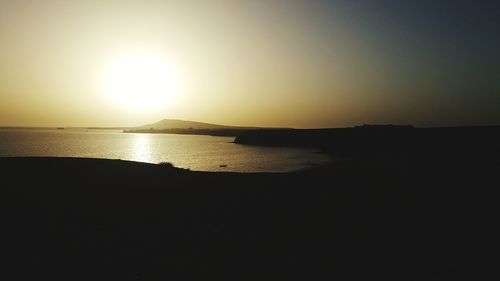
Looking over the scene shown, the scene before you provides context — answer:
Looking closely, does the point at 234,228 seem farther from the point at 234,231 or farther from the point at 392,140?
the point at 392,140

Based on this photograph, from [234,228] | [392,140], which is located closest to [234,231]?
[234,228]

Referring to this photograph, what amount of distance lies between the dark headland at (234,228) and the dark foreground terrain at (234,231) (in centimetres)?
5

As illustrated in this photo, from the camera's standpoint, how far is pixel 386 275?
8820 millimetres

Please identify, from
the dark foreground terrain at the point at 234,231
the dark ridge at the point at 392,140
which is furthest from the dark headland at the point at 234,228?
the dark ridge at the point at 392,140

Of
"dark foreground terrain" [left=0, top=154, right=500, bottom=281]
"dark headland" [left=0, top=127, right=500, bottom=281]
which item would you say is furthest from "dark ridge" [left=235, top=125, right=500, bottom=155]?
"dark foreground terrain" [left=0, top=154, right=500, bottom=281]

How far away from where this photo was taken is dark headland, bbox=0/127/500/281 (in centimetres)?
902

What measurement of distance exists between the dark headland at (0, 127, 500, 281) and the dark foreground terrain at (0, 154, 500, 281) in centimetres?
5

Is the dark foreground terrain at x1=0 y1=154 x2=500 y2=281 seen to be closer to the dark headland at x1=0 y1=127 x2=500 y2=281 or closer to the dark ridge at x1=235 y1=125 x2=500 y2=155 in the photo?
the dark headland at x1=0 y1=127 x2=500 y2=281

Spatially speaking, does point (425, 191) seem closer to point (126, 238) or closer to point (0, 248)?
point (126, 238)

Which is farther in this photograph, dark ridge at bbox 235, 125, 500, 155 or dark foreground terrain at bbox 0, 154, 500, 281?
dark ridge at bbox 235, 125, 500, 155

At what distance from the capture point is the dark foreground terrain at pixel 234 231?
898 centimetres

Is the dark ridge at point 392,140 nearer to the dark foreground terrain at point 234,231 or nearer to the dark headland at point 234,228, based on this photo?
the dark headland at point 234,228

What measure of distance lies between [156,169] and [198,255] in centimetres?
1870

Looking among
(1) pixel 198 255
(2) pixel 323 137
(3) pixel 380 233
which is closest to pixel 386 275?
(3) pixel 380 233
